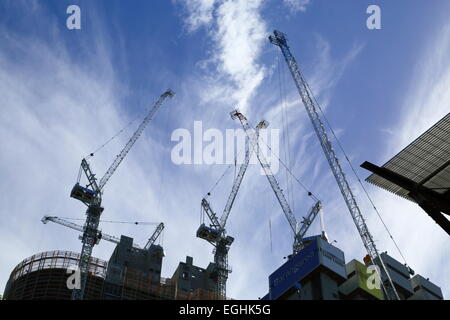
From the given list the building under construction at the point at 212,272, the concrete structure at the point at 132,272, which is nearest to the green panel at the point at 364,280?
the building under construction at the point at 212,272

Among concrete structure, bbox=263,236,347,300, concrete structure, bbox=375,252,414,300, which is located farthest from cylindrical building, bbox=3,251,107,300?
concrete structure, bbox=375,252,414,300

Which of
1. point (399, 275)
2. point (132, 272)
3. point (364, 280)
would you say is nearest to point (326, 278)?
point (364, 280)

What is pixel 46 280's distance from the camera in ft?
375

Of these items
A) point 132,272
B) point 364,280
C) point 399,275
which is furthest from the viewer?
point 132,272

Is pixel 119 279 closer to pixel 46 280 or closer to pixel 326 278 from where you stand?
pixel 46 280

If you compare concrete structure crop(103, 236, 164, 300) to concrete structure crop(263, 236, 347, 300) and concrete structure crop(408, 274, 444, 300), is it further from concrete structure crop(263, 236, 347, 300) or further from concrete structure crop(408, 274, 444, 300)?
concrete structure crop(408, 274, 444, 300)

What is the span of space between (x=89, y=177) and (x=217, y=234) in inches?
1678

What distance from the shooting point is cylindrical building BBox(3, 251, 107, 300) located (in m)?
113

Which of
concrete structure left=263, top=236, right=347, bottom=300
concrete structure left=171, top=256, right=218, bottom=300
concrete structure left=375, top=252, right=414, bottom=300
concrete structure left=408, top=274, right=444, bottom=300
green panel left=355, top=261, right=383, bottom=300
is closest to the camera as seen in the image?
concrete structure left=263, top=236, right=347, bottom=300

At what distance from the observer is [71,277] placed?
115562 mm

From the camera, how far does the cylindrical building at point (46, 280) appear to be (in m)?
113
